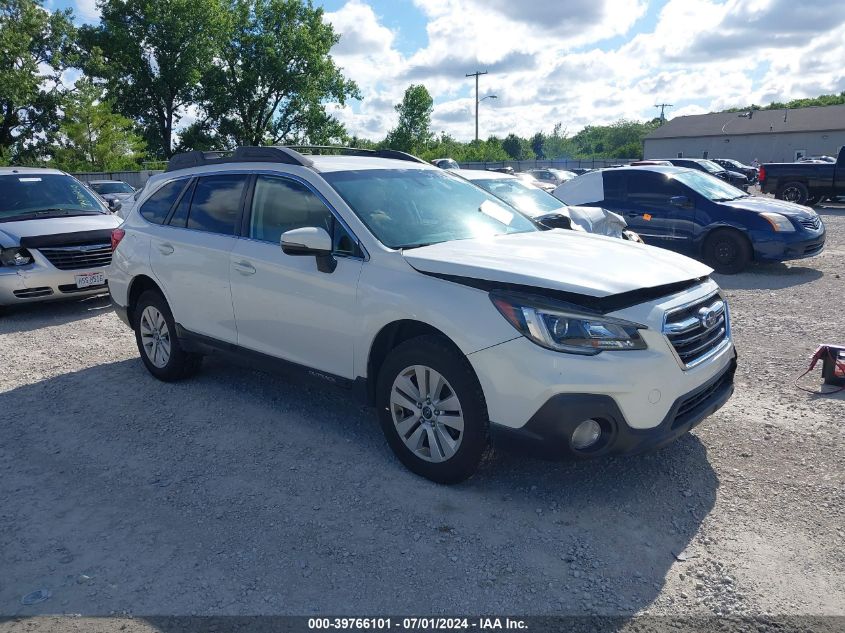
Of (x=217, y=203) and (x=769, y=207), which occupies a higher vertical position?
(x=217, y=203)

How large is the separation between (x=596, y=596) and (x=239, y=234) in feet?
10.9

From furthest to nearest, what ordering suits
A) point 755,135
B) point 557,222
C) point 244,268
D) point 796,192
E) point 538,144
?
point 538,144 < point 755,135 < point 796,192 < point 557,222 < point 244,268

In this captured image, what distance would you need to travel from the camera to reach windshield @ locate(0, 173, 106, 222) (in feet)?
29.2

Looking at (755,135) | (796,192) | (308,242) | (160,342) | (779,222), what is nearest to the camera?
(308,242)

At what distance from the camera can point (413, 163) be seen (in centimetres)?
522

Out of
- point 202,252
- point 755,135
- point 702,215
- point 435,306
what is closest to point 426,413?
point 435,306

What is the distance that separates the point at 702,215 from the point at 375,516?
27.8 ft

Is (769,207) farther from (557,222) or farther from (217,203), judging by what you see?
(217,203)

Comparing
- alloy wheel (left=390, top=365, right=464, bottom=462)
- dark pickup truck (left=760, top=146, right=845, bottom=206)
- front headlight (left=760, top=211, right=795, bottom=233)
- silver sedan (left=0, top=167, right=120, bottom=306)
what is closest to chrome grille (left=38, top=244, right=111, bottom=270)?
silver sedan (left=0, top=167, right=120, bottom=306)

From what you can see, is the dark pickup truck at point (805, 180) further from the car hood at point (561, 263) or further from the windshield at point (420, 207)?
the car hood at point (561, 263)

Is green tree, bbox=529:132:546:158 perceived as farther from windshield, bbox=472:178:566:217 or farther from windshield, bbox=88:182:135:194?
windshield, bbox=472:178:566:217

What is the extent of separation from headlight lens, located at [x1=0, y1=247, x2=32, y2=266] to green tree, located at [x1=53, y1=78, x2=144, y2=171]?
3202 cm

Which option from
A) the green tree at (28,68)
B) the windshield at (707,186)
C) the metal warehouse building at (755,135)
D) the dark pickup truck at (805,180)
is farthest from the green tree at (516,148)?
→ the windshield at (707,186)

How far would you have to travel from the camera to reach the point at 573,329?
3.26m
